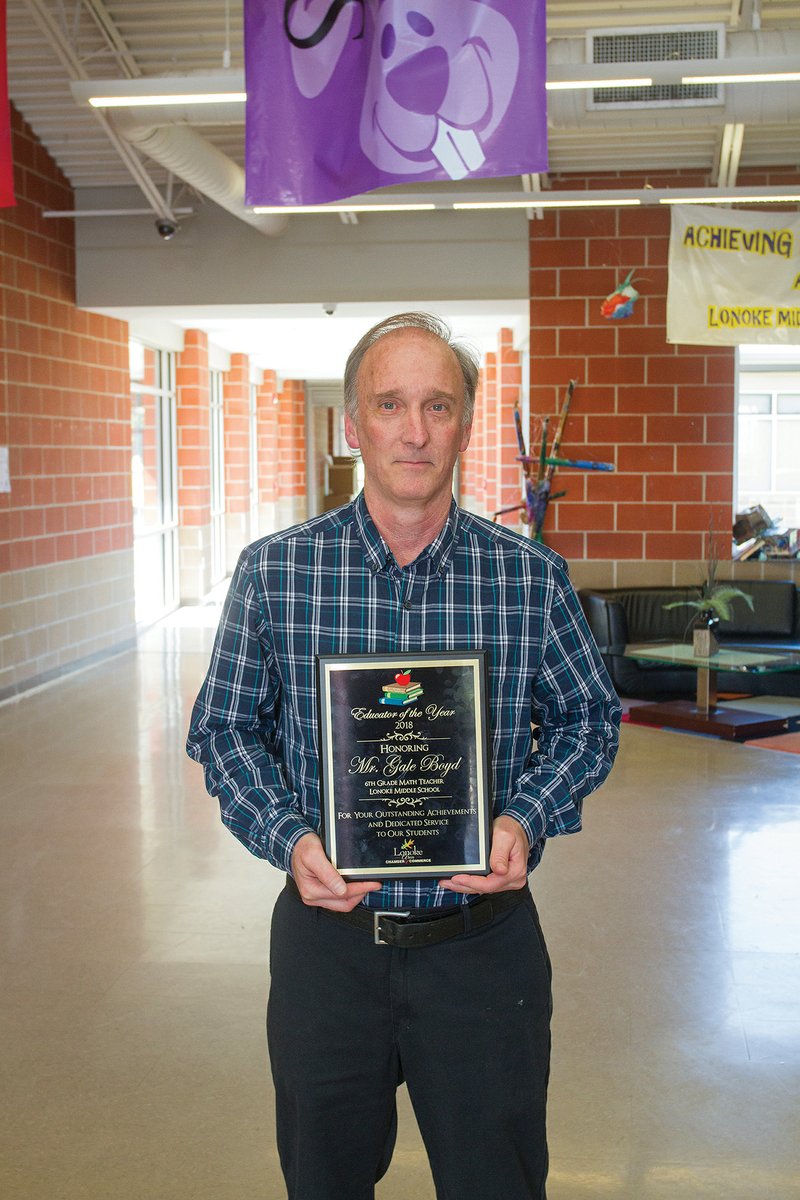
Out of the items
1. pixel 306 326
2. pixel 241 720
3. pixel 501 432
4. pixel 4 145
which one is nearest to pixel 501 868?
pixel 241 720

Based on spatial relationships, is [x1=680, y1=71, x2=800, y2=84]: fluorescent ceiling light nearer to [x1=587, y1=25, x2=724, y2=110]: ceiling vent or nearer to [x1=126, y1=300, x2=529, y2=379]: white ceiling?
[x1=587, y1=25, x2=724, y2=110]: ceiling vent

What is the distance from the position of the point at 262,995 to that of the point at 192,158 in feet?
18.4

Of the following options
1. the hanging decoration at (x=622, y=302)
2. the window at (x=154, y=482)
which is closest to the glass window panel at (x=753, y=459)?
the hanging decoration at (x=622, y=302)

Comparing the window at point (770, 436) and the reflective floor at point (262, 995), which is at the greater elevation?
the window at point (770, 436)

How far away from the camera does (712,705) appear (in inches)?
305

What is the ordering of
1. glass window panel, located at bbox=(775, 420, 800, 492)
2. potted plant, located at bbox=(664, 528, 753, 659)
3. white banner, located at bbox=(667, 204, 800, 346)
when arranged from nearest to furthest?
potted plant, located at bbox=(664, 528, 753, 659) < white banner, located at bbox=(667, 204, 800, 346) < glass window panel, located at bbox=(775, 420, 800, 492)

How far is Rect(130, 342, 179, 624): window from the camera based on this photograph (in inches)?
500

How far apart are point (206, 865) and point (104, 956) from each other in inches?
37.6

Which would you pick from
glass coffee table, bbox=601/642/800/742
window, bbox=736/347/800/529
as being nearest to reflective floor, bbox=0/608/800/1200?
glass coffee table, bbox=601/642/800/742

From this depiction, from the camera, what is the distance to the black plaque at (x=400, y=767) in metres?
1.59

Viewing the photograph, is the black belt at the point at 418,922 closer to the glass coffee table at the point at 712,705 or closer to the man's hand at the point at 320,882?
the man's hand at the point at 320,882

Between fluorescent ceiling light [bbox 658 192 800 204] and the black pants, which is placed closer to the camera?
the black pants

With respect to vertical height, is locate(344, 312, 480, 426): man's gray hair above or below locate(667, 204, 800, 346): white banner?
below

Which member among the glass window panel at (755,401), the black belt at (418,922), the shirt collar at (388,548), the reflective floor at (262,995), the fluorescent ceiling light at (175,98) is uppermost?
the fluorescent ceiling light at (175,98)
